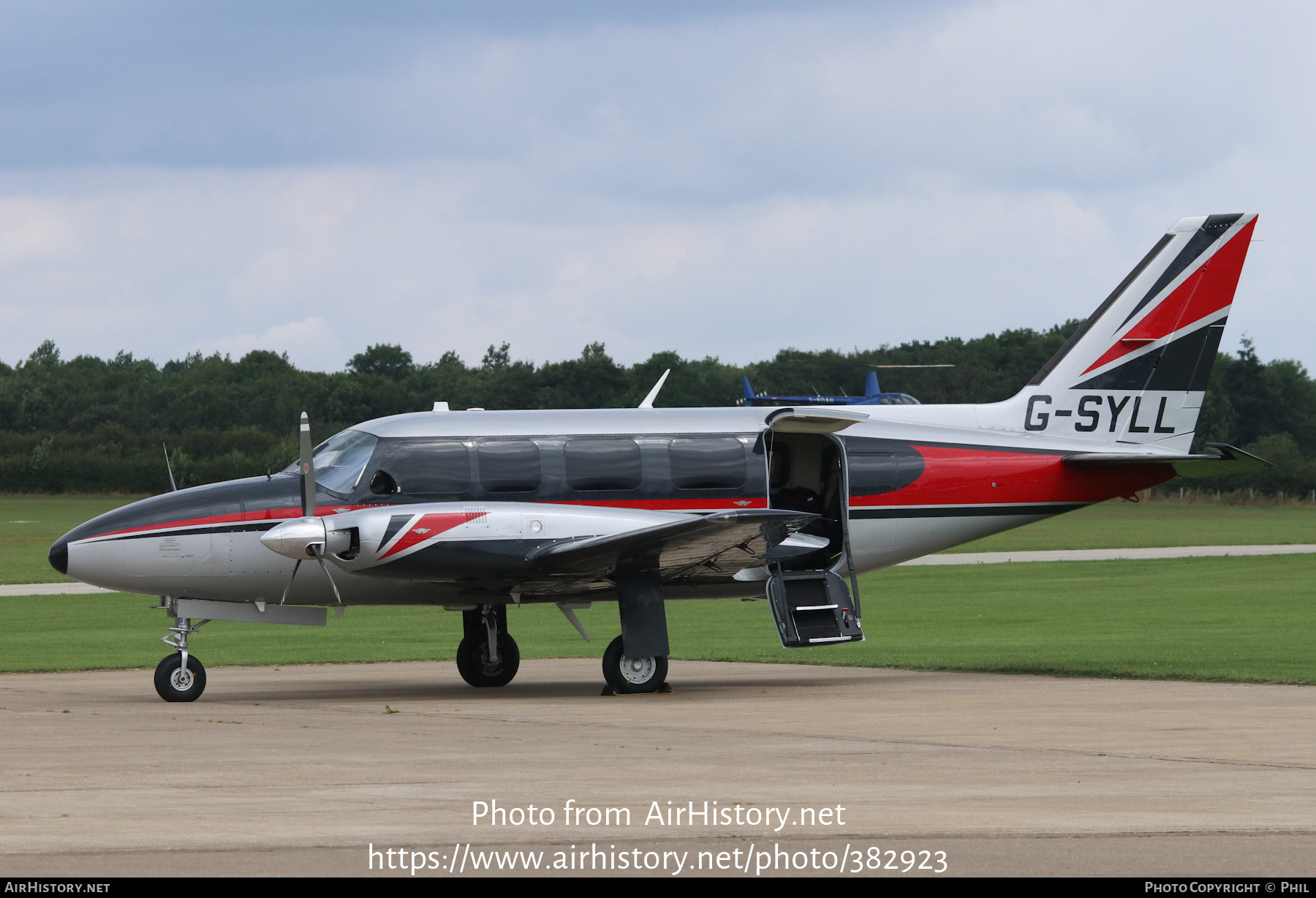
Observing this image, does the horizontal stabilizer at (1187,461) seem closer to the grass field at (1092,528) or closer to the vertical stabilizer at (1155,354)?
the vertical stabilizer at (1155,354)

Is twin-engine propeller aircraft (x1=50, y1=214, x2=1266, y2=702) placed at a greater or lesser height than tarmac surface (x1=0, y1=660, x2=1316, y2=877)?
greater

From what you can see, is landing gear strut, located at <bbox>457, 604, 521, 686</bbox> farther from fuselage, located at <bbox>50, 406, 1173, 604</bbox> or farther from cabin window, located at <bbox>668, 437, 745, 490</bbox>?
cabin window, located at <bbox>668, 437, 745, 490</bbox>

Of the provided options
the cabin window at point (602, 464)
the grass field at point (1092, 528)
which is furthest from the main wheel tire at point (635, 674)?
the grass field at point (1092, 528)

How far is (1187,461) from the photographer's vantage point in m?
20.0

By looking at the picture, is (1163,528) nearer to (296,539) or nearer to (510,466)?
(510,466)

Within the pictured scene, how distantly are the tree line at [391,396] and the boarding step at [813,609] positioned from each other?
53425 millimetres

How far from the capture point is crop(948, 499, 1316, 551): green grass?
60.2 metres

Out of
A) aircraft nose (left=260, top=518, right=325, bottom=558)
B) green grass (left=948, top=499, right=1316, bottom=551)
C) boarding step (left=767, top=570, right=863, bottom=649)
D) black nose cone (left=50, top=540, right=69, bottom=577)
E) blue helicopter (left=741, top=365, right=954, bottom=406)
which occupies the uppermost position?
blue helicopter (left=741, top=365, right=954, bottom=406)

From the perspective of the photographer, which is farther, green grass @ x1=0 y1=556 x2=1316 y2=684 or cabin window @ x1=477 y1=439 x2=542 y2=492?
green grass @ x1=0 y1=556 x2=1316 y2=684

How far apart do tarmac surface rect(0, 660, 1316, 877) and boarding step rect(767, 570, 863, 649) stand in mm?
805

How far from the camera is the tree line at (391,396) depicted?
86.8 meters

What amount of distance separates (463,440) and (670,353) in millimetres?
85007

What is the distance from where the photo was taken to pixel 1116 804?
33.9 feet

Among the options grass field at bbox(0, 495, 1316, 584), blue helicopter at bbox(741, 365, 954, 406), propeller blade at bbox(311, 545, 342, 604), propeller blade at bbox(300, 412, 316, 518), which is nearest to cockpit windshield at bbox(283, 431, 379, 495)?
propeller blade at bbox(300, 412, 316, 518)
